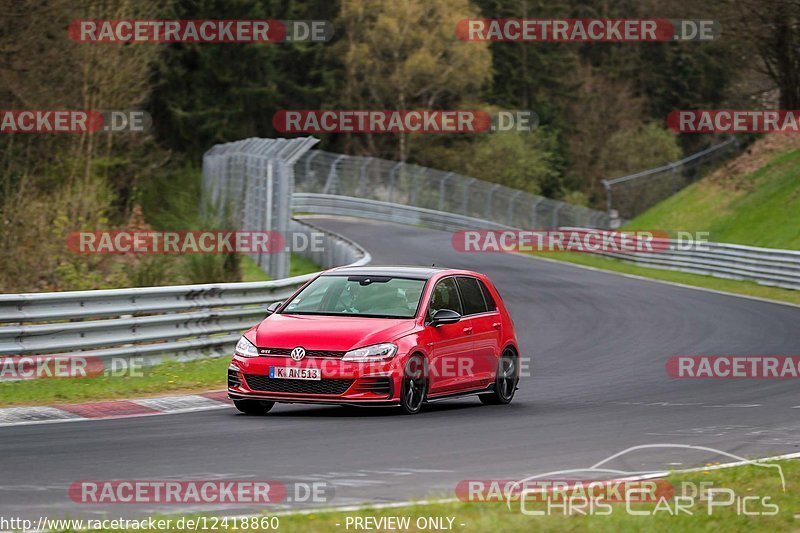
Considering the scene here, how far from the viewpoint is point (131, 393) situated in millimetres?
14484

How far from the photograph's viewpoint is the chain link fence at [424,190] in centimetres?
6191

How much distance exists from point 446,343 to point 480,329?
859 millimetres

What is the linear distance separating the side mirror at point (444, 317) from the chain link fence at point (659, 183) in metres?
44.7

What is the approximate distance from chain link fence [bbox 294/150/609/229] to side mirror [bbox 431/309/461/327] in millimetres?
48468

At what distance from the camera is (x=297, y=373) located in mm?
12406

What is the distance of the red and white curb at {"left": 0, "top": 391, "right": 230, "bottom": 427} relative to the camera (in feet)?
40.1

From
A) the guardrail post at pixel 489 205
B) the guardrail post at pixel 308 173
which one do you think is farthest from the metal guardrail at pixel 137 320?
the guardrail post at pixel 308 173

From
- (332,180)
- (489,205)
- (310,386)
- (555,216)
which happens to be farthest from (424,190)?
(310,386)

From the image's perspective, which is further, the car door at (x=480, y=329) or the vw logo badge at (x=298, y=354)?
the car door at (x=480, y=329)

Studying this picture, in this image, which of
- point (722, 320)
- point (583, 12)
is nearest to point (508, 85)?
point (583, 12)

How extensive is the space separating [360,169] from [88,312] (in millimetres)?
46907

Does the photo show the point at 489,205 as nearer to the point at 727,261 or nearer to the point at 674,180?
the point at 674,180

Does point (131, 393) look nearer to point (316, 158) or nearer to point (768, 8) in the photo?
point (768, 8)

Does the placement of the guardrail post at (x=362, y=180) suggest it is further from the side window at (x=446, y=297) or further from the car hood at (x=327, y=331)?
the car hood at (x=327, y=331)
